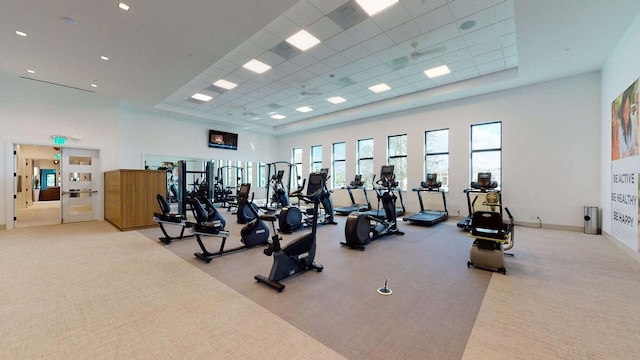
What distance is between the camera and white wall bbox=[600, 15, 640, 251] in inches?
168

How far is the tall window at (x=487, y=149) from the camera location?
25.5ft

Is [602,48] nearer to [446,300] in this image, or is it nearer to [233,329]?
[446,300]

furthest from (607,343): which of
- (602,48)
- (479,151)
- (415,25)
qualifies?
(479,151)

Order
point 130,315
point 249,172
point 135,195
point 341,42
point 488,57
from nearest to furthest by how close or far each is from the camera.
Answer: point 130,315 < point 341,42 < point 488,57 < point 135,195 < point 249,172

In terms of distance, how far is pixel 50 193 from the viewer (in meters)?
14.8

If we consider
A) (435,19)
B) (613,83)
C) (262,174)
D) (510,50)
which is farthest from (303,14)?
(262,174)

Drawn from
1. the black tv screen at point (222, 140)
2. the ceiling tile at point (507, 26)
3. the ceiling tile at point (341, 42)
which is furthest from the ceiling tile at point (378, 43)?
the black tv screen at point (222, 140)

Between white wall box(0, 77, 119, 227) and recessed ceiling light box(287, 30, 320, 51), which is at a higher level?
recessed ceiling light box(287, 30, 320, 51)

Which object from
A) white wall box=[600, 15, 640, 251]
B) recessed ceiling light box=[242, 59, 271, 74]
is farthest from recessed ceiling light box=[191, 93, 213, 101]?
white wall box=[600, 15, 640, 251]

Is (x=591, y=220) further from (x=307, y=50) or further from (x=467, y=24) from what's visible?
(x=307, y=50)

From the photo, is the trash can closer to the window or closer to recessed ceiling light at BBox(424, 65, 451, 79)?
recessed ceiling light at BBox(424, 65, 451, 79)

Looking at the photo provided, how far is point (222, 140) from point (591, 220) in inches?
506

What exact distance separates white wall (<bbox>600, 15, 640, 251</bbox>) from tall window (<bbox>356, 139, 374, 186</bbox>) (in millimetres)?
6506

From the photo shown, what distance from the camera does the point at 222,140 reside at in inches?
484
